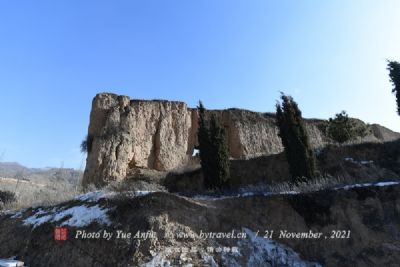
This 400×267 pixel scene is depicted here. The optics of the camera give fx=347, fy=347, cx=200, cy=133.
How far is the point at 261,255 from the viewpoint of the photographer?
9219 mm

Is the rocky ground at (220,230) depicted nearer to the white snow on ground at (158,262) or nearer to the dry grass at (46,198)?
the white snow on ground at (158,262)

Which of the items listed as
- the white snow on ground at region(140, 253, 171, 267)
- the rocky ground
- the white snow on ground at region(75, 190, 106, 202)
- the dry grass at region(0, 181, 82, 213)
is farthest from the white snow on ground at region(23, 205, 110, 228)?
the white snow on ground at region(140, 253, 171, 267)

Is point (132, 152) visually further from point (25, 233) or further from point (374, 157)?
point (374, 157)

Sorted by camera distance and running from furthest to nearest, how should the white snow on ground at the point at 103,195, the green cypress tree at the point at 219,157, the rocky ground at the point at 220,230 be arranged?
the green cypress tree at the point at 219,157, the white snow on ground at the point at 103,195, the rocky ground at the point at 220,230

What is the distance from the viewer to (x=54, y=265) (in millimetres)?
9047

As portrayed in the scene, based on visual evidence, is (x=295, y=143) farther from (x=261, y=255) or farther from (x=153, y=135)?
(x=153, y=135)

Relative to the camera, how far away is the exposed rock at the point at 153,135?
21.6 metres

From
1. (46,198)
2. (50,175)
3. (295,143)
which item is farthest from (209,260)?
(50,175)

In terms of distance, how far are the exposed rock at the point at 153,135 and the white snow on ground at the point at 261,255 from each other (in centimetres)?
1264

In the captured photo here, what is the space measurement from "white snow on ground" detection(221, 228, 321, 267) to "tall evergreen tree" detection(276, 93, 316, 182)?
19.4 ft

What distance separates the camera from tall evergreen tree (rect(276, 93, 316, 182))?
15305 mm

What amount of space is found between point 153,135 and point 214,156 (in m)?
8.49

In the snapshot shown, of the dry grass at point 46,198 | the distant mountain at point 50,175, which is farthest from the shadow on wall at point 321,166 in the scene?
the distant mountain at point 50,175

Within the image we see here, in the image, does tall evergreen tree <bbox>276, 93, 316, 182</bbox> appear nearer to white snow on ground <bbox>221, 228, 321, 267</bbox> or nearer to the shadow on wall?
the shadow on wall
